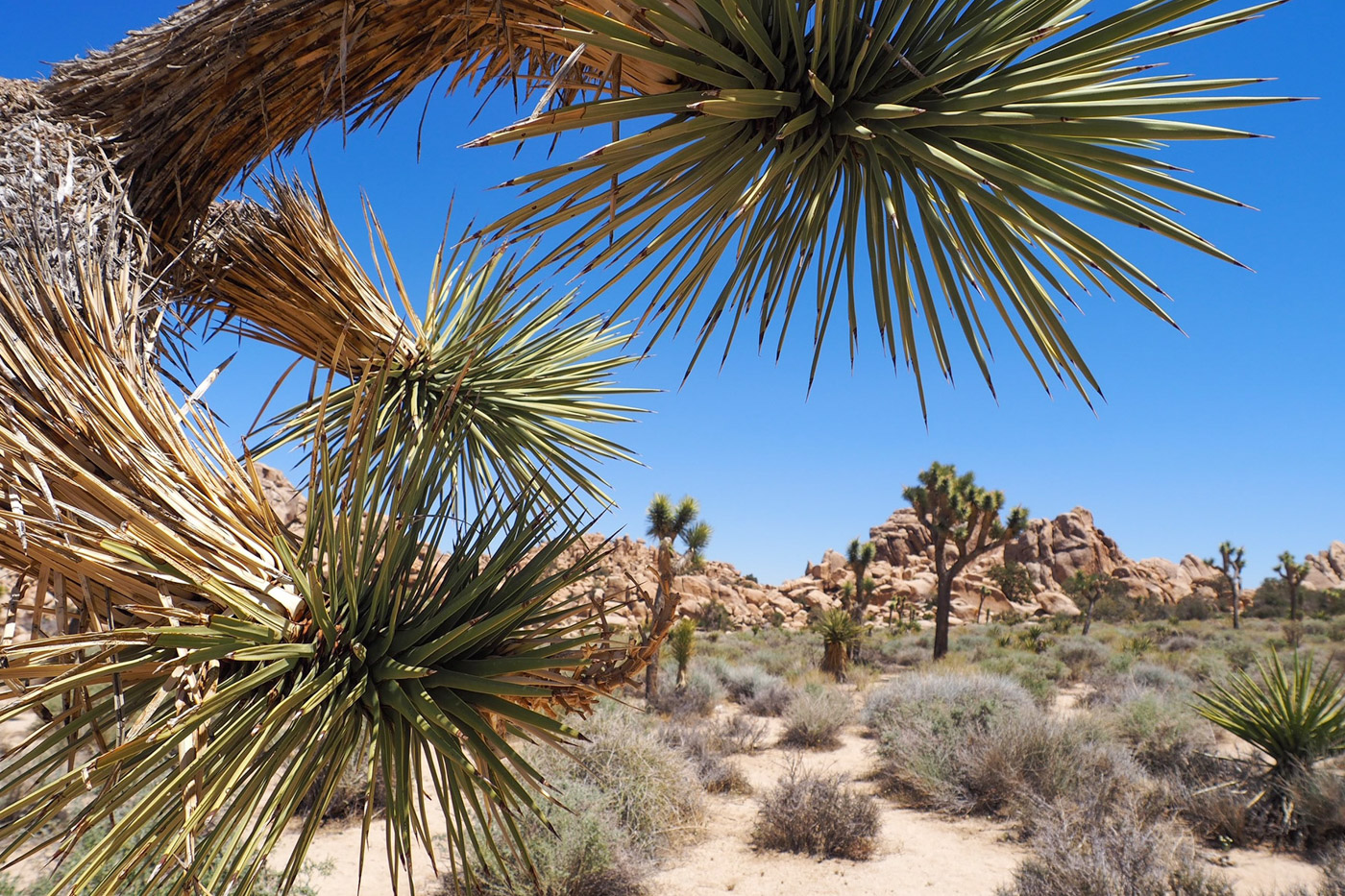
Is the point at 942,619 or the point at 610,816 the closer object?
the point at 610,816

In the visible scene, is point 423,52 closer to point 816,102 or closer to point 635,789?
point 816,102

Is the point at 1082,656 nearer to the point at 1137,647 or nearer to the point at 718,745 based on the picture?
the point at 1137,647

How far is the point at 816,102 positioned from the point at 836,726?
1130cm

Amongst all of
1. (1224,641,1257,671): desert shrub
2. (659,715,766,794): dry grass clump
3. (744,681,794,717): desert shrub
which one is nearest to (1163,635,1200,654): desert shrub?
(1224,641,1257,671): desert shrub

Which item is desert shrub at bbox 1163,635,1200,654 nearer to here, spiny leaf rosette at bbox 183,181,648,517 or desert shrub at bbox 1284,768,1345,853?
desert shrub at bbox 1284,768,1345,853

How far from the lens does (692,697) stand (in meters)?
12.7

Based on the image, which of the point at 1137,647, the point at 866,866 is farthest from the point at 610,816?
the point at 1137,647

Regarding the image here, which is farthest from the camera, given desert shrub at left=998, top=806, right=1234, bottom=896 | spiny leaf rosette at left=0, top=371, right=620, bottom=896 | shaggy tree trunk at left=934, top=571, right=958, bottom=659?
shaggy tree trunk at left=934, top=571, right=958, bottom=659

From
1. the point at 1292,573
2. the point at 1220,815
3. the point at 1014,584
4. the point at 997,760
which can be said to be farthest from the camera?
the point at 1014,584

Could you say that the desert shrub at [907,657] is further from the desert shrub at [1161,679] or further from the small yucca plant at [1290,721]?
the small yucca plant at [1290,721]

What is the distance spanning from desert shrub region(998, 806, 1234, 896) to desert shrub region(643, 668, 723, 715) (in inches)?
269

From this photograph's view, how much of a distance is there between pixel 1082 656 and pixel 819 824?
1502 centimetres

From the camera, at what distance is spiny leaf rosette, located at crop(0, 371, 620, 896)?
4.61 ft

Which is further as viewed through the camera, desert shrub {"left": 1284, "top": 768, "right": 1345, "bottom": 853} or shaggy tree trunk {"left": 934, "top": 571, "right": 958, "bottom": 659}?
shaggy tree trunk {"left": 934, "top": 571, "right": 958, "bottom": 659}
